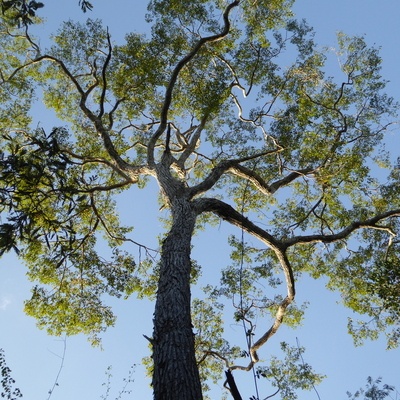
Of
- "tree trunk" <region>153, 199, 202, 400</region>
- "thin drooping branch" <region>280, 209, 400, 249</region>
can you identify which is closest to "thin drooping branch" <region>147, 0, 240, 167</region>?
"tree trunk" <region>153, 199, 202, 400</region>

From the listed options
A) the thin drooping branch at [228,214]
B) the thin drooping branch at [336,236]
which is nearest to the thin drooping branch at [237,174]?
the thin drooping branch at [228,214]

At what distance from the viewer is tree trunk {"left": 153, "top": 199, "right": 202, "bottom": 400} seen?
4018 mm

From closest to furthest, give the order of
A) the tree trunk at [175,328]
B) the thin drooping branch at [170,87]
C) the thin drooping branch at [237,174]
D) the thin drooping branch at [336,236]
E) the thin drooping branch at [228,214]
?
the tree trunk at [175,328]
the thin drooping branch at [228,214]
the thin drooping branch at [237,174]
the thin drooping branch at [170,87]
the thin drooping branch at [336,236]

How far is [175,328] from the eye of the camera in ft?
15.8

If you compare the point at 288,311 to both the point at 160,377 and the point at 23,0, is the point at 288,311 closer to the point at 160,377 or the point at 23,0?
the point at 160,377

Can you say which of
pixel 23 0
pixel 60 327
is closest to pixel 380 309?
pixel 60 327

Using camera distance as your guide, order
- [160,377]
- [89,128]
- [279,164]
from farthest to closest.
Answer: [89,128] → [279,164] → [160,377]

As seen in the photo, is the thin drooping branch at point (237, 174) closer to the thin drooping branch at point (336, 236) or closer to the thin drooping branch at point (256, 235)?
the thin drooping branch at point (256, 235)

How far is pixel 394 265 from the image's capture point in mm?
7117

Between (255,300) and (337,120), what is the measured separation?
205 inches

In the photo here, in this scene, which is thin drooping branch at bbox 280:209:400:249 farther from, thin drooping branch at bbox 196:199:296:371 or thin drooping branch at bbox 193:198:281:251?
thin drooping branch at bbox 193:198:281:251

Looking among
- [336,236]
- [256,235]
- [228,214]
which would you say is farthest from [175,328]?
[336,236]

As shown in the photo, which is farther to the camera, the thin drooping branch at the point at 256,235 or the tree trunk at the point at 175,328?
the thin drooping branch at the point at 256,235

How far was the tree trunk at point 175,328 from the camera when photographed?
4.02 meters
